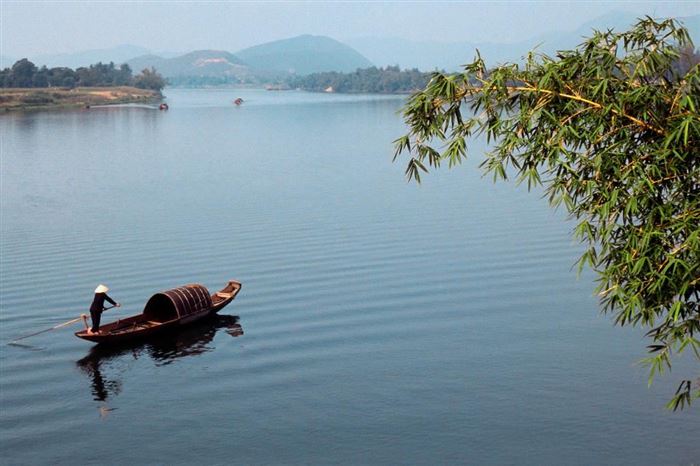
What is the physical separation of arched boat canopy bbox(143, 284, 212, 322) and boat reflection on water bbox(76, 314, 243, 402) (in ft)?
2.80

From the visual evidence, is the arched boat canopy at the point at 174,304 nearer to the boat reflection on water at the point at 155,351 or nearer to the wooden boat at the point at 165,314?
the wooden boat at the point at 165,314

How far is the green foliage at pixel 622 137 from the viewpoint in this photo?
19.1 metres

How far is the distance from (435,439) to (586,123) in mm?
11431

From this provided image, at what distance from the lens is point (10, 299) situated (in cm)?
4228

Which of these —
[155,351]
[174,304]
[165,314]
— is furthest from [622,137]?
[165,314]

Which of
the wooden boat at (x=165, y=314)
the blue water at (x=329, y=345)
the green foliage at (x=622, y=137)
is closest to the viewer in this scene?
the green foliage at (x=622, y=137)

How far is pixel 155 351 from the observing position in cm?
3575

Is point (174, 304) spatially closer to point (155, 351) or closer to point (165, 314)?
point (165, 314)

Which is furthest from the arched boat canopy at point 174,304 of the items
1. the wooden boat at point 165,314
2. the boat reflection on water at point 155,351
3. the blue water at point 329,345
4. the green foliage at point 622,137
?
the green foliage at point 622,137

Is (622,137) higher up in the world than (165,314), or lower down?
higher up

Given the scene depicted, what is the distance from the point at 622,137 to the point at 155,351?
22.2 metres

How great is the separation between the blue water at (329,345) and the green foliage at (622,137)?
27.2 ft

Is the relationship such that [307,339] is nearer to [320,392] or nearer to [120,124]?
[320,392]

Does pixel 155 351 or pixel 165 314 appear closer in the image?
pixel 155 351
